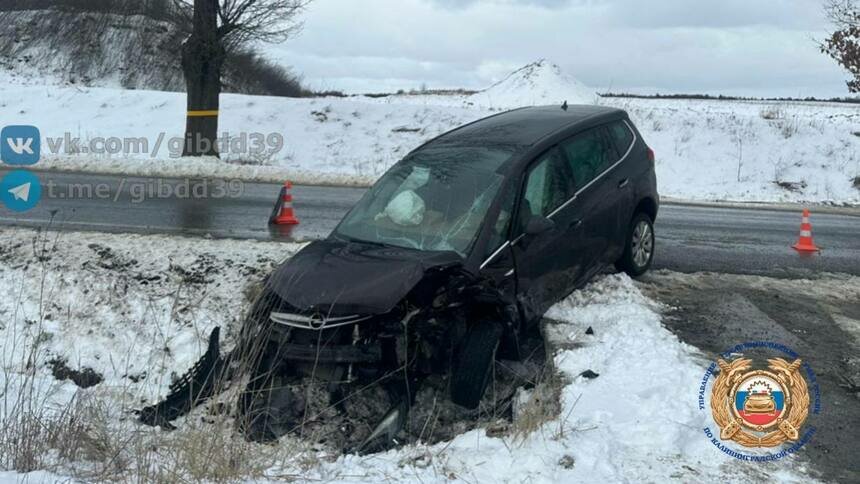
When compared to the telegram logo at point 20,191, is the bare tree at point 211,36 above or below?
above

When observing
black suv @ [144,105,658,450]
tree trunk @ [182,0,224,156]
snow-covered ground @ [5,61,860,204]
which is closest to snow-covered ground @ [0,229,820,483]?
black suv @ [144,105,658,450]


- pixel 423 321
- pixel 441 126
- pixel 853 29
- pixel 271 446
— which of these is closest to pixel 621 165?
pixel 423 321

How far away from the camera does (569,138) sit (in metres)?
7.05

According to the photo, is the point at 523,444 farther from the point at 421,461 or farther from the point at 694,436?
the point at 694,436

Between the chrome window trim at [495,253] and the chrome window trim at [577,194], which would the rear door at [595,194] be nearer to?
the chrome window trim at [577,194]

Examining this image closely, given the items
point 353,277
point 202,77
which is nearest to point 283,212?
point 353,277

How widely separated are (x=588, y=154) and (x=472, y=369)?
282 cm

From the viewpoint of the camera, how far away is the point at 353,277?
213 inches

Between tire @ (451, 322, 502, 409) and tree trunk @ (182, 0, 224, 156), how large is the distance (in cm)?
1455

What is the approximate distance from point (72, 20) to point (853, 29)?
33.1 m

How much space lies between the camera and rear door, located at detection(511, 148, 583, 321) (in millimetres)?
6078

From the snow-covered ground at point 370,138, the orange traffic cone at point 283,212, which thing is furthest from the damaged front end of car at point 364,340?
the snow-covered ground at point 370,138

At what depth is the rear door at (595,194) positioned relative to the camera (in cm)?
691

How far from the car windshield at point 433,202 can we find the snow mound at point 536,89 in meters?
23.8
